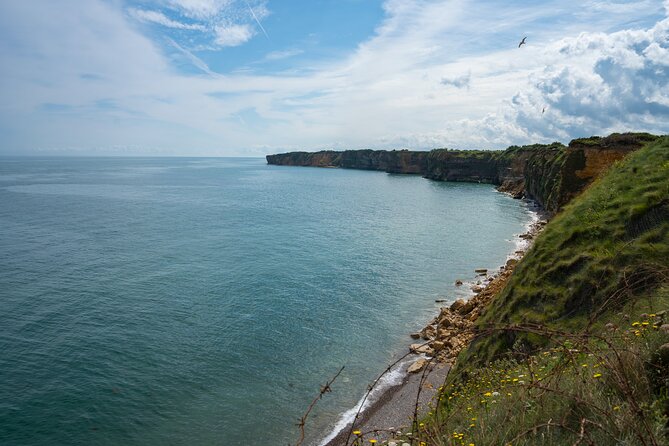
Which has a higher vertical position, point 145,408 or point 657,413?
point 657,413

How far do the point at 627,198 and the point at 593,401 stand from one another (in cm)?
1514

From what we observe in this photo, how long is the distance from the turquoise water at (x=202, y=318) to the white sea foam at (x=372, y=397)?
0.52m

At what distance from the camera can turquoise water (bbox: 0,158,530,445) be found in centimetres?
1891

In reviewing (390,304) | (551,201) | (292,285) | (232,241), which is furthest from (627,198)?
(551,201)

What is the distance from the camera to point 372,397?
2080 centimetres

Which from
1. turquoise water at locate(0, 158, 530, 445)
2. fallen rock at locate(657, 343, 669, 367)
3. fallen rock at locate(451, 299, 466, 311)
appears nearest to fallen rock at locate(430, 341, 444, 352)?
turquoise water at locate(0, 158, 530, 445)

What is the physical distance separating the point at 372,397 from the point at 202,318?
1383 cm

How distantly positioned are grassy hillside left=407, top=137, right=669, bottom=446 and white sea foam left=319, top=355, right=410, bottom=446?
5.84 metres

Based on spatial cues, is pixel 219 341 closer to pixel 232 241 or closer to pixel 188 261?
pixel 188 261

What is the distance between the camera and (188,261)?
4222 centimetres

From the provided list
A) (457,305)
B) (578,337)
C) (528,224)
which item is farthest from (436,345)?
(528,224)

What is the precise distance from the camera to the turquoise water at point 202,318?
18906mm

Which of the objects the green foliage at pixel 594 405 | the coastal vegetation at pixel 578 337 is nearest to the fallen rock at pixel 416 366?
the coastal vegetation at pixel 578 337

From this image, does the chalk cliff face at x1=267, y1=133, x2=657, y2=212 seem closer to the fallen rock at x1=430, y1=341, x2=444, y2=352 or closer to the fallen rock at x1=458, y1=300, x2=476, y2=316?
the fallen rock at x1=458, y1=300, x2=476, y2=316
